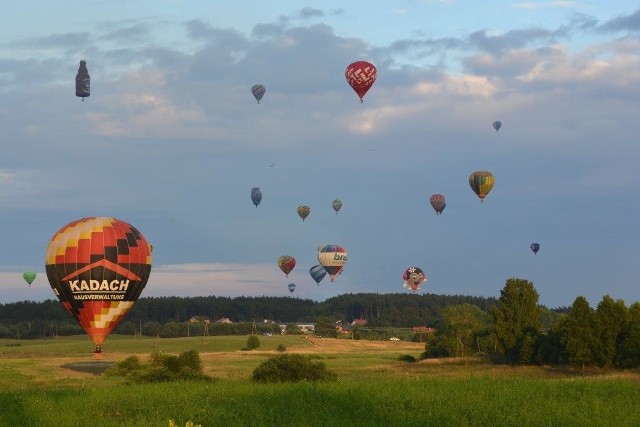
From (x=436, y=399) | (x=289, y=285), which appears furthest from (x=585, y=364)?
(x=289, y=285)

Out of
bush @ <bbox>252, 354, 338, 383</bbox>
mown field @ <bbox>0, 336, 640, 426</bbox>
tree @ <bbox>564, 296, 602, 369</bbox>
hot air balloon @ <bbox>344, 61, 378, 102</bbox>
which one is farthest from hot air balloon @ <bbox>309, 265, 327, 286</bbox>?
mown field @ <bbox>0, 336, 640, 426</bbox>

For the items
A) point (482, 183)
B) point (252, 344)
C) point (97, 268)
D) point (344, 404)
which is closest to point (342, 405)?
point (344, 404)

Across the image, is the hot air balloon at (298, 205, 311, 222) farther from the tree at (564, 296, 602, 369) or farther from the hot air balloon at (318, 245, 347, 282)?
the tree at (564, 296, 602, 369)

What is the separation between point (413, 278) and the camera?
16200 cm

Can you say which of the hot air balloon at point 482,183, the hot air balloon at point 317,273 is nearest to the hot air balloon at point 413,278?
the hot air balloon at point 317,273

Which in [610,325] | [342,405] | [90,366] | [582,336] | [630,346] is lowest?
[342,405]

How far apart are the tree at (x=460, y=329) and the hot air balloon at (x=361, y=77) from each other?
92.1 feet

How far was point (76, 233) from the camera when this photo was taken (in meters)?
77.2

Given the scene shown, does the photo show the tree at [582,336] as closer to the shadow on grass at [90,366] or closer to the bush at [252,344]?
the shadow on grass at [90,366]

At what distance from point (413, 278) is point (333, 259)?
24.8 meters

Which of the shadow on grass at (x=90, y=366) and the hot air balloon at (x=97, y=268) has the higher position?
the hot air balloon at (x=97, y=268)

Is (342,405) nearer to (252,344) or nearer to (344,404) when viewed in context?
(344,404)

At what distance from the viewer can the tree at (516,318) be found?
90.0 m

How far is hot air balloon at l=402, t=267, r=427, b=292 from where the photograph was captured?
162 m
